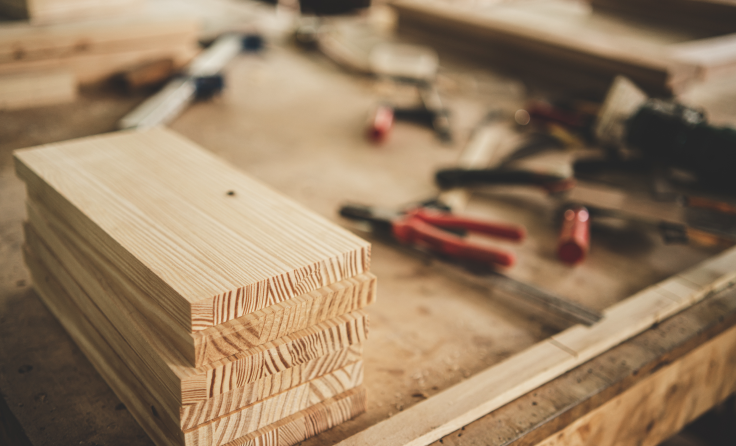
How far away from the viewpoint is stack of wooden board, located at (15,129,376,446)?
83 centimetres

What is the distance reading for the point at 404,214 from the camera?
1.71 metres

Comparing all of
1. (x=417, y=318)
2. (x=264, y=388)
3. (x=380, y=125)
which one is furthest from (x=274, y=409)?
(x=380, y=125)

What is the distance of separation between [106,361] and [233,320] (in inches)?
18.1

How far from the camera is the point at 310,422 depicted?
100 cm

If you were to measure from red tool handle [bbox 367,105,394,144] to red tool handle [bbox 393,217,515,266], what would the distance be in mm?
862

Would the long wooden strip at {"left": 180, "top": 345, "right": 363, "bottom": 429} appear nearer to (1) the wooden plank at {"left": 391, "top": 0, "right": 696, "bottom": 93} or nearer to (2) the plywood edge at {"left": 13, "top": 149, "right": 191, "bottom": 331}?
(2) the plywood edge at {"left": 13, "top": 149, "right": 191, "bottom": 331}

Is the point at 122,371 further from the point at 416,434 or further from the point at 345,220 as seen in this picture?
the point at 345,220

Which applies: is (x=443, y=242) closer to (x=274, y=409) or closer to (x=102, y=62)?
(x=274, y=409)

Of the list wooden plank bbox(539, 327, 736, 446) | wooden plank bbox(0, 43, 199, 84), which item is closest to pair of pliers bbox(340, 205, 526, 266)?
wooden plank bbox(539, 327, 736, 446)

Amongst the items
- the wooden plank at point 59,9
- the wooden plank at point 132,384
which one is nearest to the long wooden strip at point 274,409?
the wooden plank at point 132,384

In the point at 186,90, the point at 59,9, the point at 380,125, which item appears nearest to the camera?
the point at 380,125

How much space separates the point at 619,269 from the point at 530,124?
4.07 feet

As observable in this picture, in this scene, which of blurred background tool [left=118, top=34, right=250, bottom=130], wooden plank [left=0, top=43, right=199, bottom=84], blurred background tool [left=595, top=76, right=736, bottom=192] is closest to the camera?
blurred background tool [left=595, top=76, right=736, bottom=192]

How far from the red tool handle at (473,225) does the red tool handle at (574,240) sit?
0.48ft
